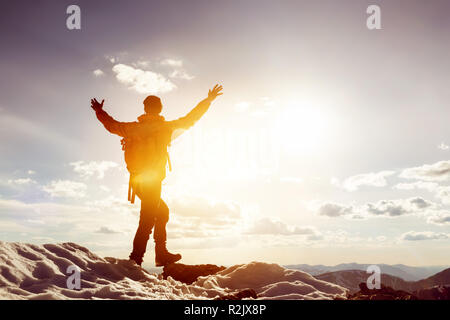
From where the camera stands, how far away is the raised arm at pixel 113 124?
8.45 m

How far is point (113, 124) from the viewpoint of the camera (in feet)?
27.7

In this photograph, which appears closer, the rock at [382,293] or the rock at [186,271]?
the rock at [382,293]

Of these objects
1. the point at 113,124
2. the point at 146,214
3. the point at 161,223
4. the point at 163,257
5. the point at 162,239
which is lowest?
the point at 163,257

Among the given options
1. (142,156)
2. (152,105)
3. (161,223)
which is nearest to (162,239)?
(161,223)

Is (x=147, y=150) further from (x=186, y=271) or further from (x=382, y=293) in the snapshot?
(x=382, y=293)

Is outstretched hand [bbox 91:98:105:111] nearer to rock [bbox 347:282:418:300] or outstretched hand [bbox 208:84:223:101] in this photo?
outstretched hand [bbox 208:84:223:101]

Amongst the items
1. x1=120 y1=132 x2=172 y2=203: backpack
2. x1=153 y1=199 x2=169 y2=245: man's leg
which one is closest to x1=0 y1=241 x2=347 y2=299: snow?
x1=153 y1=199 x2=169 y2=245: man's leg

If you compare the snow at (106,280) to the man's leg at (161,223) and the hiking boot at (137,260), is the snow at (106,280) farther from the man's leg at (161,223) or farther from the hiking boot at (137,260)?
the man's leg at (161,223)

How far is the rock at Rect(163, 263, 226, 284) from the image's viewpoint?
9.57 m

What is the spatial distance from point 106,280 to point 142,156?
11.2 ft

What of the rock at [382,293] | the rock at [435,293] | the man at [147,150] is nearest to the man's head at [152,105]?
the man at [147,150]

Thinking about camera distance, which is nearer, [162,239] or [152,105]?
[152,105]
